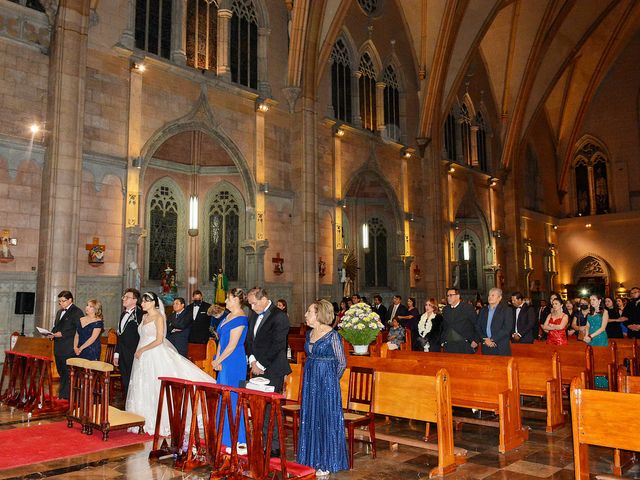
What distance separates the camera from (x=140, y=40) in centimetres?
1515

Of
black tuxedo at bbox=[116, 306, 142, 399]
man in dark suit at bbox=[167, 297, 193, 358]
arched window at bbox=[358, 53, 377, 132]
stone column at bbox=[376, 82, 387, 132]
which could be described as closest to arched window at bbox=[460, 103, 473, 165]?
stone column at bbox=[376, 82, 387, 132]

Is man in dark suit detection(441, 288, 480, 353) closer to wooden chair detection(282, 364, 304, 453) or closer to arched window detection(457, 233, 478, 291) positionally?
wooden chair detection(282, 364, 304, 453)

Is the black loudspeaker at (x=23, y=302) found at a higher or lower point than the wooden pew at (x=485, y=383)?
higher

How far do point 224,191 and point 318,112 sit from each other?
14.3 feet

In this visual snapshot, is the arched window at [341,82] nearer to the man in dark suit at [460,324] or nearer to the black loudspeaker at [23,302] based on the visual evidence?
the black loudspeaker at [23,302]

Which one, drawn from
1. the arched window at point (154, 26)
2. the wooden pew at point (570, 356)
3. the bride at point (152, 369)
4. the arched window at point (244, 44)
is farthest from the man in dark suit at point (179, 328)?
the arched window at point (244, 44)

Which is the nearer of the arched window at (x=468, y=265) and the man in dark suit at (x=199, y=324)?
the man in dark suit at (x=199, y=324)

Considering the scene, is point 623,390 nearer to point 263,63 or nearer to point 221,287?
point 221,287

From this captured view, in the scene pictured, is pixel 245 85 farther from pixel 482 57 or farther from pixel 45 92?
pixel 482 57

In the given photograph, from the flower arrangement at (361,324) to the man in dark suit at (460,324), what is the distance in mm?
1277

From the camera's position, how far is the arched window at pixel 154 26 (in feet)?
49.8

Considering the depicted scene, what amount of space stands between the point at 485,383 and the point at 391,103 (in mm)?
18030

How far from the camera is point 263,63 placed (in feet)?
58.7

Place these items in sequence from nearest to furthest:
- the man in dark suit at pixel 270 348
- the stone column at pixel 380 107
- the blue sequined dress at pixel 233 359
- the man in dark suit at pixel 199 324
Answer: the man in dark suit at pixel 270 348 < the blue sequined dress at pixel 233 359 < the man in dark suit at pixel 199 324 < the stone column at pixel 380 107
